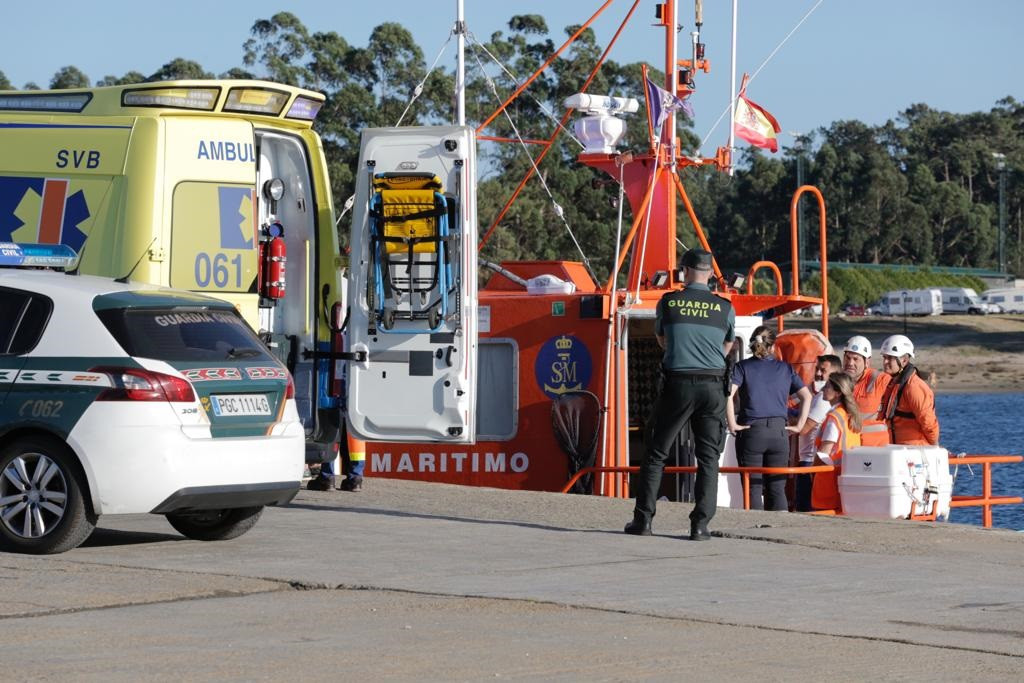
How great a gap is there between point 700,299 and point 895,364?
402 centimetres

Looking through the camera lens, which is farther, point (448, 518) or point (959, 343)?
point (959, 343)

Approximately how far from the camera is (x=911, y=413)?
14.3 metres

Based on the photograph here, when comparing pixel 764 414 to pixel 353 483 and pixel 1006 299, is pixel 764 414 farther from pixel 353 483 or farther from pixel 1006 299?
pixel 1006 299

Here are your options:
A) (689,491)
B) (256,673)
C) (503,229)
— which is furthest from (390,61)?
(256,673)

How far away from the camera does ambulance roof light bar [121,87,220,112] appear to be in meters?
11.8

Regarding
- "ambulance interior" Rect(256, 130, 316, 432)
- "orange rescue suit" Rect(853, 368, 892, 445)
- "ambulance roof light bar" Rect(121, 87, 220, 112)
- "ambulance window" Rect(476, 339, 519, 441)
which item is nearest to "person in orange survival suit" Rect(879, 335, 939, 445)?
"orange rescue suit" Rect(853, 368, 892, 445)

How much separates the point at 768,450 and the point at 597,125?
14.4ft

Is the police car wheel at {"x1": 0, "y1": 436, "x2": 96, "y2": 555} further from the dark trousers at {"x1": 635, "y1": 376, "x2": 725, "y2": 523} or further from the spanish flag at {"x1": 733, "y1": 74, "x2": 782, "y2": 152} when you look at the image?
the spanish flag at {"x1": 733, "y1": 74, "x2": 782, "y2": 152}

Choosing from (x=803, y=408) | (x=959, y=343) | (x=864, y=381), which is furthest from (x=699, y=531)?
(x=959, y=343)

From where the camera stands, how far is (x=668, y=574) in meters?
9.46

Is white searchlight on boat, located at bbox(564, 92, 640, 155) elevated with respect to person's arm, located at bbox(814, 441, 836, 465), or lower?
elevated

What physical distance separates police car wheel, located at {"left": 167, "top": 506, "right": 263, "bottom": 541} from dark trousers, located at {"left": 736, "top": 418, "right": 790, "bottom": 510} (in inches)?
197

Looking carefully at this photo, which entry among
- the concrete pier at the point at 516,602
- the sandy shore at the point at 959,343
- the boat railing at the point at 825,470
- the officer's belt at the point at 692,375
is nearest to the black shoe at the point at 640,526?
the concrete pier at the point at 516,602

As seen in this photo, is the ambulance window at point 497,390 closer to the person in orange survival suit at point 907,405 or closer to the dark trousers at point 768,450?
the dark trousers at point 768,450
